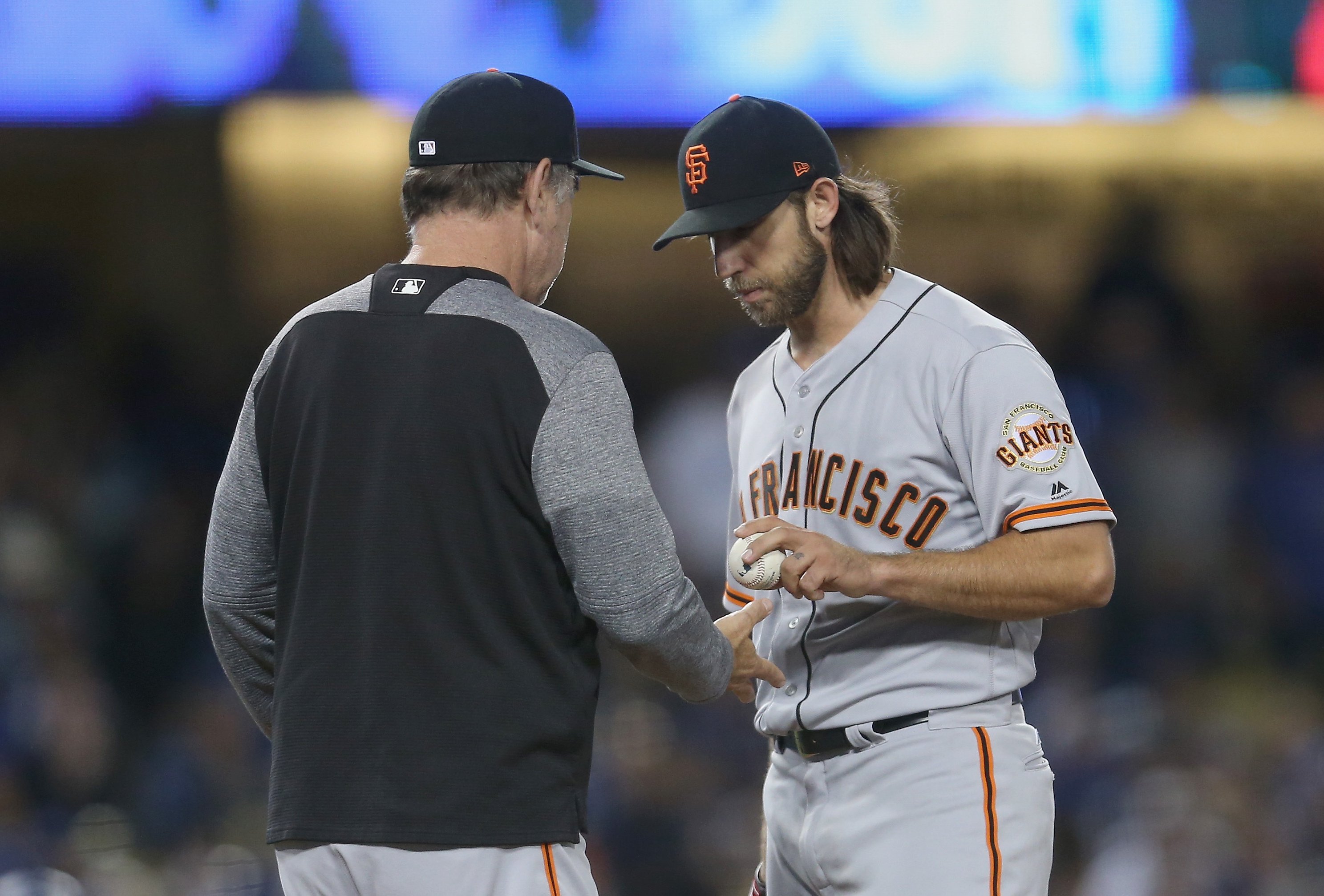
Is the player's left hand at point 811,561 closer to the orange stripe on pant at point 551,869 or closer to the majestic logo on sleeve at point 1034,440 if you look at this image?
the majestic logo on sleeve at point 1034,440

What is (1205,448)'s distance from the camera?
21.7 ft

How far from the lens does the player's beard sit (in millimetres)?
2363

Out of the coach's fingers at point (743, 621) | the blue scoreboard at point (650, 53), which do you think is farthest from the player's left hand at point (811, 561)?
the blue scoreboard at point (650, 53)

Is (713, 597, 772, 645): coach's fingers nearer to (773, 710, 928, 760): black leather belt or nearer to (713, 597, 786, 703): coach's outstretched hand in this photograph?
(713, 597, 786, 703): coach's outstretched hand

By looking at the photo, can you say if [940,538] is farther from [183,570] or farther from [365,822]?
[183,570]

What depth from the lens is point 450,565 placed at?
5.64 ft

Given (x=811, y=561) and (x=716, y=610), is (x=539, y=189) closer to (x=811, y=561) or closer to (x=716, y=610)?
(x=811, y=561)

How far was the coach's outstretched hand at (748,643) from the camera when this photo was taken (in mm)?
2096

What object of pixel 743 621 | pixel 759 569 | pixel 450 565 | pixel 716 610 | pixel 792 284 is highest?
pixel 792 284

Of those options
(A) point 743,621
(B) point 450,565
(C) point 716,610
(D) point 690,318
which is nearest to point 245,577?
(B) point 450,565

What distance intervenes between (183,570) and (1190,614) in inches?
174

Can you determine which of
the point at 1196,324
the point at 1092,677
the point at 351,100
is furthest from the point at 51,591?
the point at 1196,324

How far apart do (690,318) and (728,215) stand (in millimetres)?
5289

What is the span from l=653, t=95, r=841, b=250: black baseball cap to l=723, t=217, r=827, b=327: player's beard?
9 centimetres
